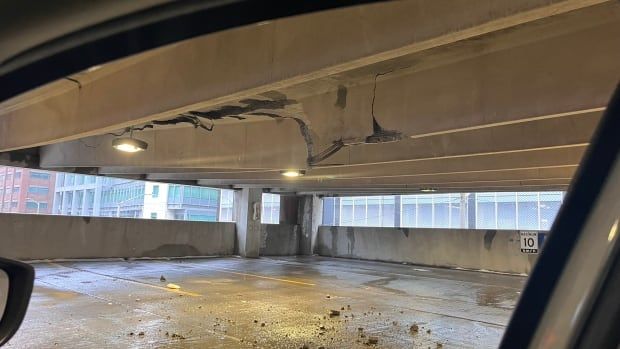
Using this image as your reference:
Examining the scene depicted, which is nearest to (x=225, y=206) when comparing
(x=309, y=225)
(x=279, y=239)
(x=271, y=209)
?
(x=271, y=209)

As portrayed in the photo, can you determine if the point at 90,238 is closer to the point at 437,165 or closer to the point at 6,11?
the point at 437,165

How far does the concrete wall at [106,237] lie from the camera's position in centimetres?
1061

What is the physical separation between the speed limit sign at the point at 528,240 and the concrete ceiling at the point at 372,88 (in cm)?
549

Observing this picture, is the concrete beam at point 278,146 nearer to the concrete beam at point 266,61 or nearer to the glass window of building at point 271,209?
the concrete beam at point 266,61

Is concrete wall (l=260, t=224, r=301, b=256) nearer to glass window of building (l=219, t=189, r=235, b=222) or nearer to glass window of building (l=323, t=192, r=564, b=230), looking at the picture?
glass window of building (l=323, t=192, r=564, b=230)

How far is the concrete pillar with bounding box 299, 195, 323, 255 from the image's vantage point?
15.9 meters

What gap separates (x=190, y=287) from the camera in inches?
297

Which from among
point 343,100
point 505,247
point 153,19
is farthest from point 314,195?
point 153,19

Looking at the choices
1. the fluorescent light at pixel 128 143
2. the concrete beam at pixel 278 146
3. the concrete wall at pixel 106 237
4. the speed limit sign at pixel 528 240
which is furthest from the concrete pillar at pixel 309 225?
the fluorescent light at pixel 128 143

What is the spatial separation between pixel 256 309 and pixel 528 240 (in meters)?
8.19

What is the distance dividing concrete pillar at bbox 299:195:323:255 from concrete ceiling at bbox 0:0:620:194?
9287mm

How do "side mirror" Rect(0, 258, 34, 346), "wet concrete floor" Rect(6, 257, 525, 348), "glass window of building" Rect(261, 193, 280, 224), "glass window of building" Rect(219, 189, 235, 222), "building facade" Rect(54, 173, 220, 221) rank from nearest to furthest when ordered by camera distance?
"side mirror" Rect(0, 258, 34, 346)
"wet concrete floor" Rect(6, 257, 525, 348)
"glass window of building" Rect(261, 193, 280, 224)
"glass window of building" Rect(219, 189, 235, 222)
"building facade" Rect(54, 173, 220, 221)

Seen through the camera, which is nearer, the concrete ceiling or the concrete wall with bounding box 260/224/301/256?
the concrete ceiling

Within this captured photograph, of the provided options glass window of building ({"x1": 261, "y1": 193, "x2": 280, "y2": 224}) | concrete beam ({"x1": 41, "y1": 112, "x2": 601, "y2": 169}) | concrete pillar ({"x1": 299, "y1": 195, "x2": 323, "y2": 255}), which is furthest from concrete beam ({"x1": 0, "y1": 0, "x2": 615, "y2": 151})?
glass window of building ({"x1": 261, "y1": 193, "x2": 280, "y2": 224})
